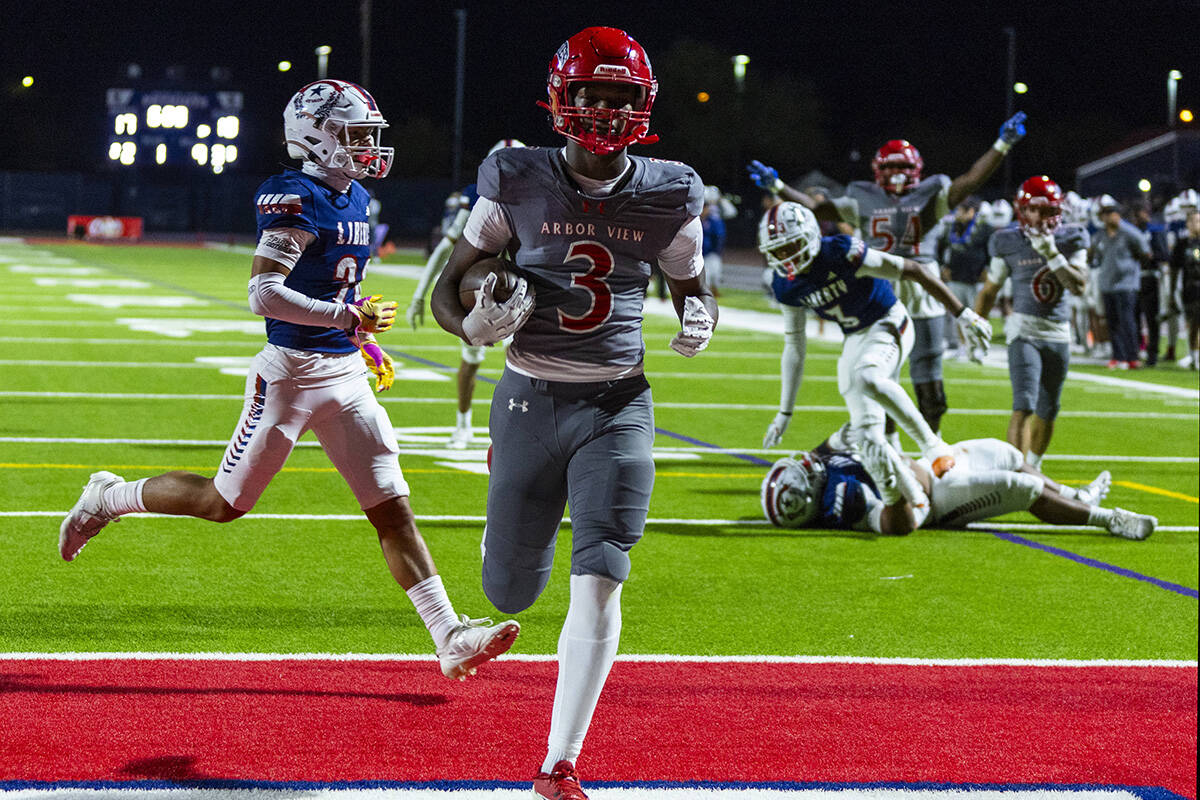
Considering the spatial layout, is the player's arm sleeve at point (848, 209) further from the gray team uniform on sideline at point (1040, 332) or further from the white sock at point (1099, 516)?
the white sock at point (1099, 516)

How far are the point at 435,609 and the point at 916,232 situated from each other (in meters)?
6.23

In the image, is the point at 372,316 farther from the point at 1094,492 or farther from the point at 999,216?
the point at 999,216

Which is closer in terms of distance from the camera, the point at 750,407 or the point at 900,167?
the point at 900,167

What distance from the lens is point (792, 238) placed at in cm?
823

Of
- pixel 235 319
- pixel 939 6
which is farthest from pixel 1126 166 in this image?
pixel 235 319

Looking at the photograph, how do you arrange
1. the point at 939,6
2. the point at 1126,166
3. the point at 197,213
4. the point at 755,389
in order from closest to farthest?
the point at 755,389
the point at 1126,166
the point at 197,213
the point at 939,6

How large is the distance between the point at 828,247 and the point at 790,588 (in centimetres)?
226

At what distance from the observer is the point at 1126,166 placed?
54.4 metres

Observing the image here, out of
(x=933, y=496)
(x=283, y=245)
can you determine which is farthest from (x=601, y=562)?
(x=933, y=496)

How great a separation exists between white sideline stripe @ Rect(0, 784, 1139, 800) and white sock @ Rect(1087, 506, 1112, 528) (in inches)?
160

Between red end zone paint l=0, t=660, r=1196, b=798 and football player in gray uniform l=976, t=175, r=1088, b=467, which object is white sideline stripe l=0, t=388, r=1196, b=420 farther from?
red end zone paint l=0, t=660, r=1196, b=798

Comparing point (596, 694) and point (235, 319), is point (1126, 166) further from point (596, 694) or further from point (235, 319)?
point (596, 694)

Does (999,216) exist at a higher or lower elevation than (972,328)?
higher

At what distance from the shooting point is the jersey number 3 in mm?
4289
